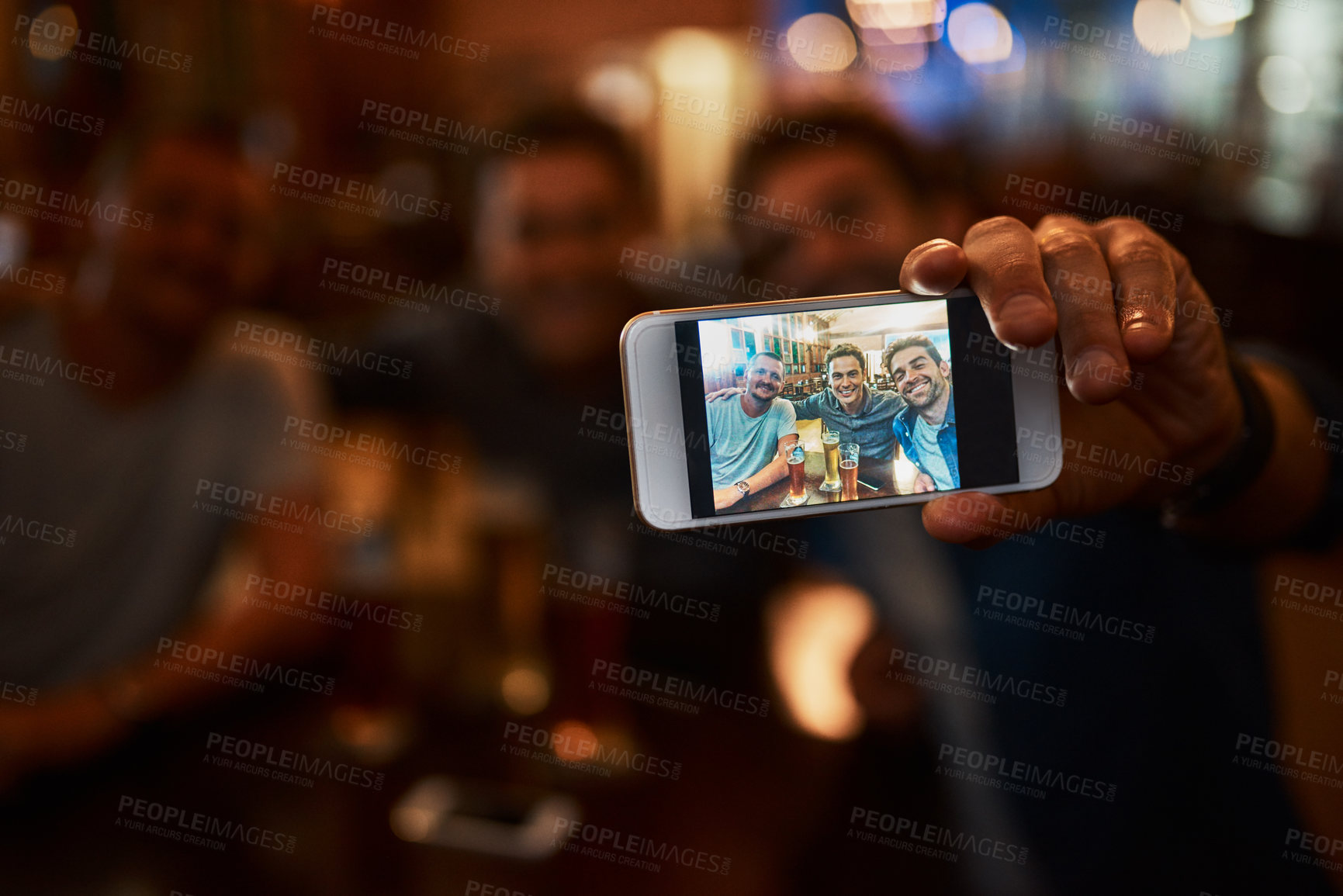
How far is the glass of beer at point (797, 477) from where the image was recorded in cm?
58

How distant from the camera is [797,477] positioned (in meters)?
0.58

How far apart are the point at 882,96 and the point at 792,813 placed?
3.10 metres

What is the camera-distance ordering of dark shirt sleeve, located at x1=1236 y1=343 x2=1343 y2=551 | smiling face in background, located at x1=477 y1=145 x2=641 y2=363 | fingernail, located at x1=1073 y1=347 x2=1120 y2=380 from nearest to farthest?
fingernail, located at x1=1073 y1=347 x2=1120 y2=380 < dark shirt sleeve, located at x1=1236 y1=343 x2=1343 y2=551 < smiling face in background, located at x1=477 y1=145 x2=641 y2=363

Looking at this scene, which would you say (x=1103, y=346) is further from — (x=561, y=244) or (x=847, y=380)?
(x=561, y=244)

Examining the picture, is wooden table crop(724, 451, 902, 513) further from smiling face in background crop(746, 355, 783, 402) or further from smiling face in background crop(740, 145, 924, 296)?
smiling face in background crop(740, 145, 924, 296)

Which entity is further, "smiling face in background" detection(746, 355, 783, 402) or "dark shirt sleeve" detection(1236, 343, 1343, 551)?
"dark shirt sleeve" detection(1236, 343, 1343, 551)

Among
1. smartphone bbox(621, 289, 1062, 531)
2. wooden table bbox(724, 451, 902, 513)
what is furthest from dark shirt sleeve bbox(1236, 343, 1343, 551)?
wooden table bbox(724, 451, 902, 513)

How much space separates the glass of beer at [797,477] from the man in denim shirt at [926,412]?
7 centimetres

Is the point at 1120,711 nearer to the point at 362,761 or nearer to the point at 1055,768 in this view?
the point at 1055,768

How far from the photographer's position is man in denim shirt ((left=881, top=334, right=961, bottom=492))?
1.90 feet

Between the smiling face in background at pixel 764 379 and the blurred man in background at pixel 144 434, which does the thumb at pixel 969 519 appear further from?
the blurred man in background at pixel 144 434

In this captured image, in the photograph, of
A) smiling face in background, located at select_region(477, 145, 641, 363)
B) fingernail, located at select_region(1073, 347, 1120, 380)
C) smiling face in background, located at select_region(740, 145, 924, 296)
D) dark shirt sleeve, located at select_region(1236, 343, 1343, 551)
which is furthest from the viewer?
smiling face in background, located at select_region(477, 145, 641, 363)

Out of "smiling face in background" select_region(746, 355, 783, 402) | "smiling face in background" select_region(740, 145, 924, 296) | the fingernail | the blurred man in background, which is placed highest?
the fingernail

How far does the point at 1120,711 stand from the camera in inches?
38.7
